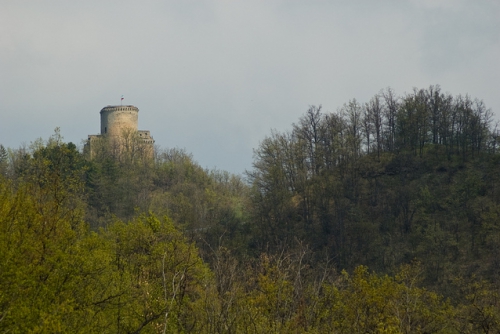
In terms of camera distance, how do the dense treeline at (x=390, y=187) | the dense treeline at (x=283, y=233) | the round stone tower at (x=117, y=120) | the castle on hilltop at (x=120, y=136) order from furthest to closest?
1. the round stone tower at (x=117, y=120)
2. the castle on hilltop at (x=120, y=136)
3. the dense treeline at (x=390, y=187)
4. the dense treeline at (x=283, y=233)

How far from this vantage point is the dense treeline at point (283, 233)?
18.2m

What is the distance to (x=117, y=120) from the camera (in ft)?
270

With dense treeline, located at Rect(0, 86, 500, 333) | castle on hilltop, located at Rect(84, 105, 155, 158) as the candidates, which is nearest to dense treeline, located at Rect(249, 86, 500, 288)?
dense treeline, located at Rect(0, 86, 500, 333)

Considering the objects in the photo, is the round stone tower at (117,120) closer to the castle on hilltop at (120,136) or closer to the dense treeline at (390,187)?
the castle on hilltop at (120,136)

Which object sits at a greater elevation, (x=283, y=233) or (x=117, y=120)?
(x=117, y=120)

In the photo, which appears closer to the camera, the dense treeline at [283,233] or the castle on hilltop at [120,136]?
the dense treeline at [283,233]

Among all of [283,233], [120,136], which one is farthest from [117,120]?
[283,233]

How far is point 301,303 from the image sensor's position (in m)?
22.6

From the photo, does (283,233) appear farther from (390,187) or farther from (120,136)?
(120,136)

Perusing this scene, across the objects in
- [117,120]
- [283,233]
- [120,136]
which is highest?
[117,120]

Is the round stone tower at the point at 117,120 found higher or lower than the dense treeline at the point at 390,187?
higher

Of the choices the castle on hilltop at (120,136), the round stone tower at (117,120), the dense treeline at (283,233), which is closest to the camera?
the dense treeline at (283,233)

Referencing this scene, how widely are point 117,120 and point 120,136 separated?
2.46 metres

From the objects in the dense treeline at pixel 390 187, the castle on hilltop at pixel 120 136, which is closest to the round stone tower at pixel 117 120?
the castle on hilltop at pixel 120 136
